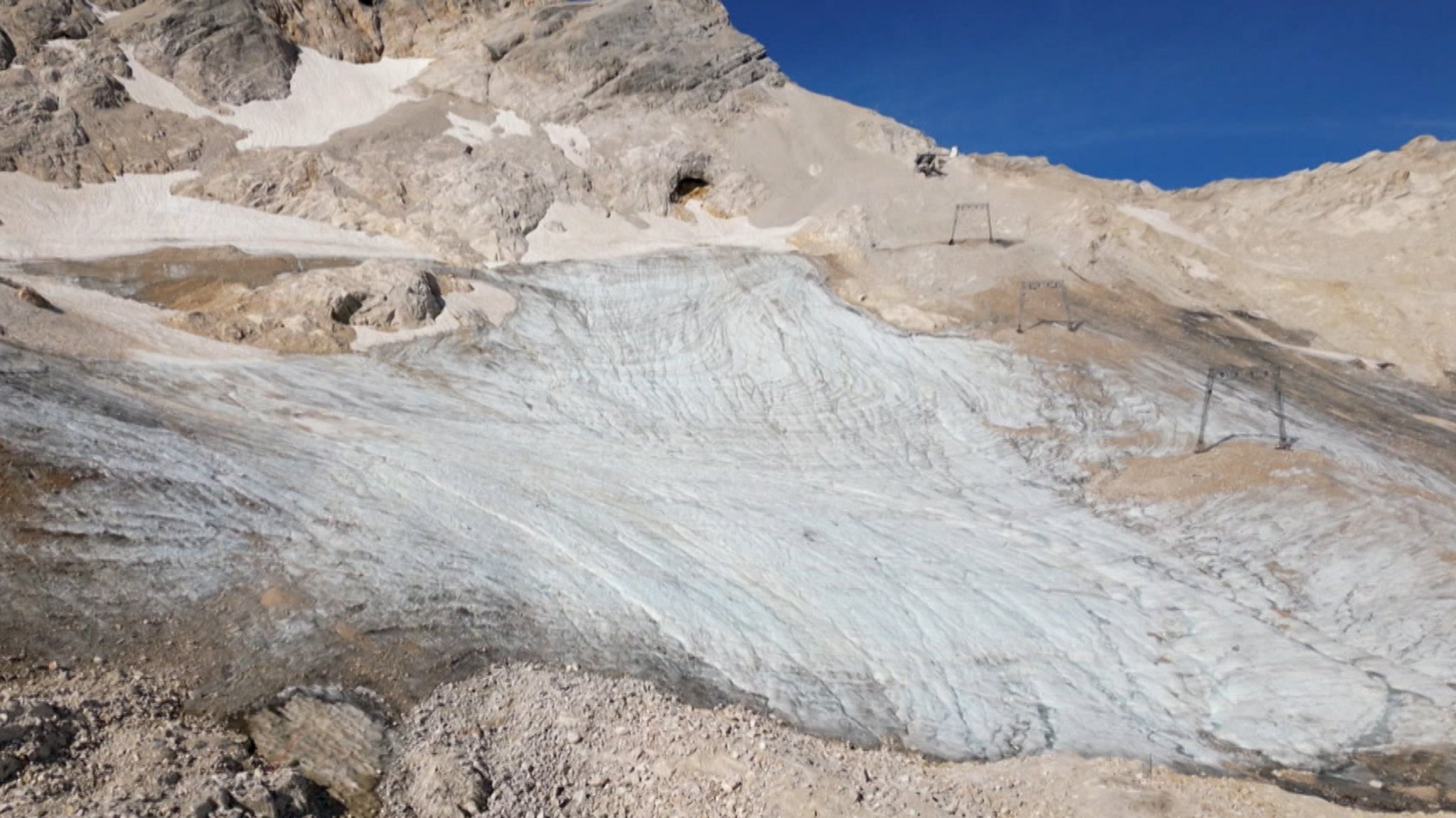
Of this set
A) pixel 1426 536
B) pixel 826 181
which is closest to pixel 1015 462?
pixel 1426 536

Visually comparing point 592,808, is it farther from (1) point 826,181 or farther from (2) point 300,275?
(1) point 826,181

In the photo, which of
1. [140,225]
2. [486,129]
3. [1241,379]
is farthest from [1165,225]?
[140,225]

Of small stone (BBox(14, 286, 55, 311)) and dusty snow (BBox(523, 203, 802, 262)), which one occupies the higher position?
dusty snow (BBox(523, 203, 802, 262))

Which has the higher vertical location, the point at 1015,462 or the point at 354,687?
the point at 1015,462

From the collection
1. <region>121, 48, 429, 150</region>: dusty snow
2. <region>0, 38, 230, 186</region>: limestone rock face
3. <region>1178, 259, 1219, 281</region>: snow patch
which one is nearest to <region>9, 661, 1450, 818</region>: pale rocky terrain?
<region>1178, 259, 1219, 281</region>: snow patch

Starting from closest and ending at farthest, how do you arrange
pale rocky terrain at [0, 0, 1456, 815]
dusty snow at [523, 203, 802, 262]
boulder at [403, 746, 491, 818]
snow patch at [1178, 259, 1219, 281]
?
boulder at [403, 746, 491, 818]
pale rocky terrain at [0, 0, 1456, 815]
dusty snow at [523, 203, 802, 262]
snow patch at [1178, 259, 1219, 281]

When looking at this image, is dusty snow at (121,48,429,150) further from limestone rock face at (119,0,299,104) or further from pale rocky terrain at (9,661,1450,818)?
pale rocky terrain at (9,661,1450,818)
